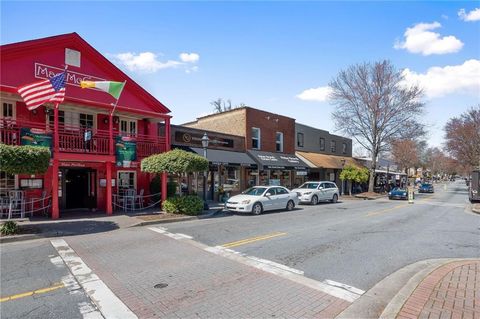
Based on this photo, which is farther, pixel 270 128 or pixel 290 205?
pixel 270 128

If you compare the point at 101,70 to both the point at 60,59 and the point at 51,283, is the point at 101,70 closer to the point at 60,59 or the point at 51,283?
the point at 60,59

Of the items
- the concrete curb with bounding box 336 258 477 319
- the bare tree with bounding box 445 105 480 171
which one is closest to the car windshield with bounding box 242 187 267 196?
the concrete curb with bounding box 336 258 477 319

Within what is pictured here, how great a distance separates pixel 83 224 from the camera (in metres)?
11.5

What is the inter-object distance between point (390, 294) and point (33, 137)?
41.8ft

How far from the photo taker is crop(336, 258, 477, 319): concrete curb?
15.2 feet

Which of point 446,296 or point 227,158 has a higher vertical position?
point 227,158

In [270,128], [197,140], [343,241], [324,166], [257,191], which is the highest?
[270,128]

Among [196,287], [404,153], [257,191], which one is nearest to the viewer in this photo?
[196,287]

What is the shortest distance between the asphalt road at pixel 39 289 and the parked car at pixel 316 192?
16.8m

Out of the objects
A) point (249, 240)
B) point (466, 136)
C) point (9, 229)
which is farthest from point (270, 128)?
point (466, 136)

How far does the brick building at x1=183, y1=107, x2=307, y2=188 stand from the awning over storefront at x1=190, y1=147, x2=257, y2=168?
95 centimetres

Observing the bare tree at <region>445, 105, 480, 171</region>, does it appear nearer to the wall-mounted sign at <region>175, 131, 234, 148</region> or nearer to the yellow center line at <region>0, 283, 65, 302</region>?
the wall-mounted sign at <region>175, 131, 234, 148</region>

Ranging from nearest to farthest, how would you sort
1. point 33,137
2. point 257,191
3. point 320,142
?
point 33,137 → point 257,191 → point 320,142

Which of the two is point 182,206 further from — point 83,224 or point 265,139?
point 265,139
